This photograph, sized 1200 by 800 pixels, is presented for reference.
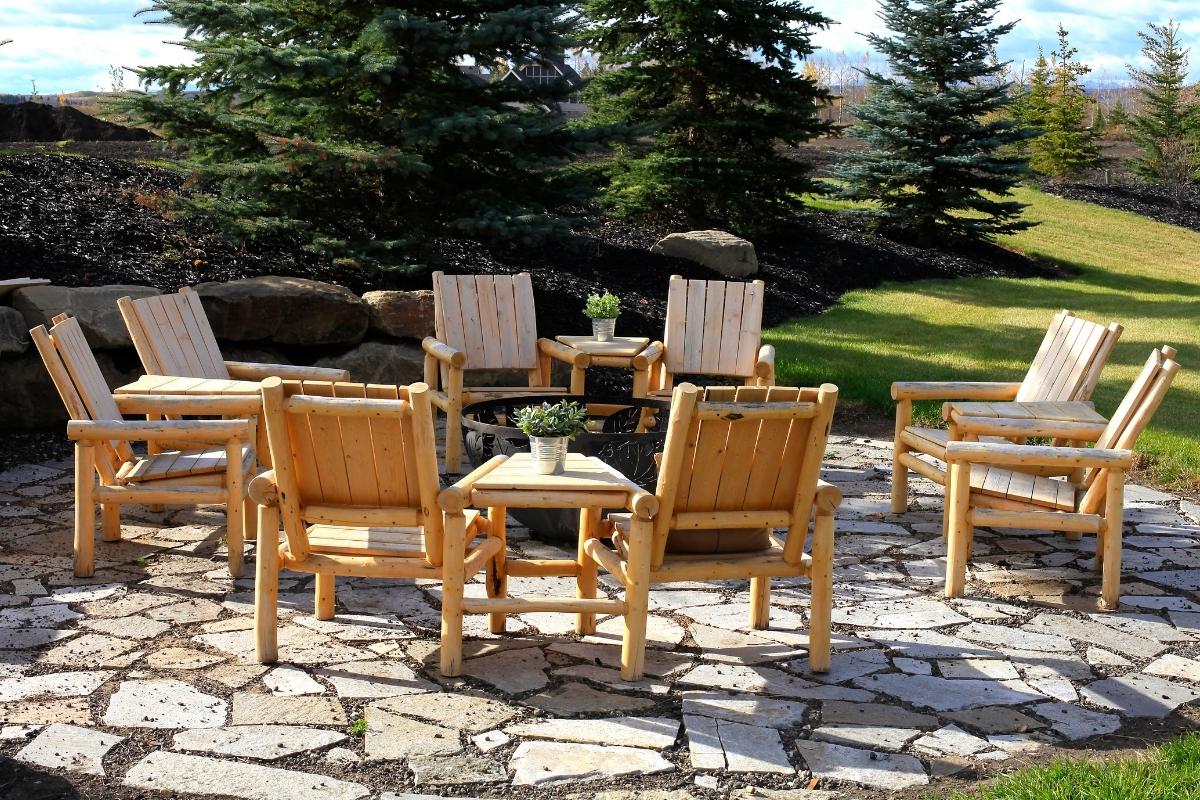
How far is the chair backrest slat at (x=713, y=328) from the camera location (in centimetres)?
725

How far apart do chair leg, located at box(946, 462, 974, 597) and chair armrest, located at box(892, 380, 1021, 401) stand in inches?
38.8

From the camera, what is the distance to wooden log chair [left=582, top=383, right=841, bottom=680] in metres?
3.71

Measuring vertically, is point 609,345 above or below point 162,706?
above

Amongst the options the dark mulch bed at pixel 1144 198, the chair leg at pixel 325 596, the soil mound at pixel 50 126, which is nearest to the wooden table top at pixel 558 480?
the chair leg at pixel 325 596

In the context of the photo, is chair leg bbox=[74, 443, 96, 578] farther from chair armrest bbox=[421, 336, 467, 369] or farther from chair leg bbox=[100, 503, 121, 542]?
chair armrest bbox=[421, 336, 467, 369]

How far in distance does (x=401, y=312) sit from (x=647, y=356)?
178cm

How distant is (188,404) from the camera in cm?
511

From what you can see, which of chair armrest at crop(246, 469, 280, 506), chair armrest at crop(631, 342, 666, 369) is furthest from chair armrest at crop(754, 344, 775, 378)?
chair armrest at crop(246, 469, 280, 506)

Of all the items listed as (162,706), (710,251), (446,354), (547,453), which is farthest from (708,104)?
(162,706)

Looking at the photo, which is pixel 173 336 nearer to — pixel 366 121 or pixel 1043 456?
pixel 366 121

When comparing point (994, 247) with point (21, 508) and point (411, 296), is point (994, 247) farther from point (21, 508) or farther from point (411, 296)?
point (21, 508)

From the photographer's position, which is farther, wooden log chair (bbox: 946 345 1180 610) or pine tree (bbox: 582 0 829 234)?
pine tree (bbox: 582 0 829 234)

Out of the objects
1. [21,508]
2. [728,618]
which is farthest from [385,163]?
[728,618]

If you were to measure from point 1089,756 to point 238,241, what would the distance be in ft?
21.6
